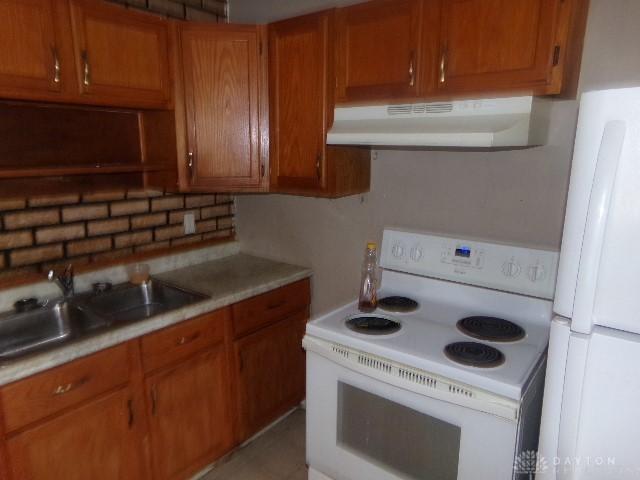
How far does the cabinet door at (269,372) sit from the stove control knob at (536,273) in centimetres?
117

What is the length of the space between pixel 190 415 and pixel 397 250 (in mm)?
1153

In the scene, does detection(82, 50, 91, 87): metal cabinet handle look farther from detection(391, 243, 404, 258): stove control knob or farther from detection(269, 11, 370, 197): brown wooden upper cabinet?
detection(391, 243, 404, 258): stove control knob

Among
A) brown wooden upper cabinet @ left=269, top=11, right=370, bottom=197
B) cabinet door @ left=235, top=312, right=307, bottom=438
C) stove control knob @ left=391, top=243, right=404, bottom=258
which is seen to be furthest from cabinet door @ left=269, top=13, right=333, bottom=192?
cabinet door @ left=235, top=312, right=307, bottom=438

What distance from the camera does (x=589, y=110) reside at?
887mm

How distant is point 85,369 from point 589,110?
1.63m

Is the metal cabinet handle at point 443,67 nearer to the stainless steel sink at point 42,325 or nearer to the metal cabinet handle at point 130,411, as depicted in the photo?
the stainless steel sink at point 42,325

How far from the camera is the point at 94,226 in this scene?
2.02 m

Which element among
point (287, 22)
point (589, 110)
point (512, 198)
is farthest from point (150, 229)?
point (589, 110)

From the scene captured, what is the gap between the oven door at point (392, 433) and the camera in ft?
4.08

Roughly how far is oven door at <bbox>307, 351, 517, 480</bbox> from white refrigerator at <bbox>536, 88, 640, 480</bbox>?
0.26m

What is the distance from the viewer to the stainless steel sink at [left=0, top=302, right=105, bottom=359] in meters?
1.68

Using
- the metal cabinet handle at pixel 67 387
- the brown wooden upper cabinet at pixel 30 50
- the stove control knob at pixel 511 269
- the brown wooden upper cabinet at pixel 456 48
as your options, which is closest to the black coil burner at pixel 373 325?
the stove control knob at pixel 511 269

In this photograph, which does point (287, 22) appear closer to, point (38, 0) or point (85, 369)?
point (38, 0)

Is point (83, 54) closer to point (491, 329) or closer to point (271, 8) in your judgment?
point (271, 8)
